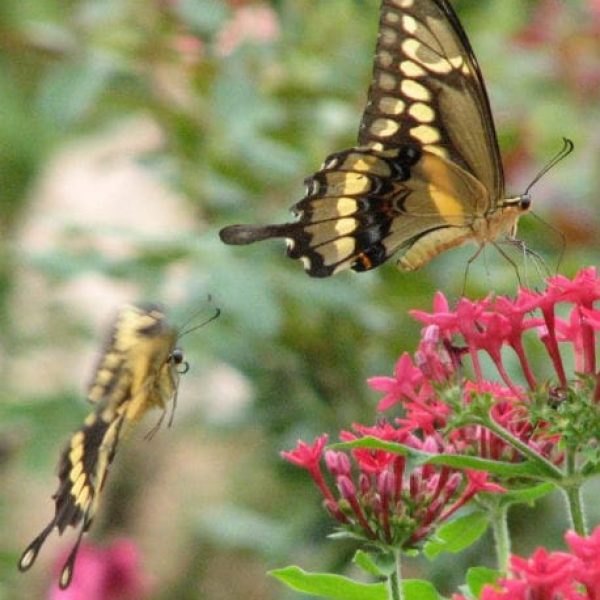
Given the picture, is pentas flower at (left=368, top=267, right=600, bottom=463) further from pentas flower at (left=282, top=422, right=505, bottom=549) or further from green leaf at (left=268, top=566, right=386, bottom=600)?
green leaf at (left=268, top=566, right=386, bottom=600)

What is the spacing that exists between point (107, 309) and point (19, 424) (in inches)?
72.8

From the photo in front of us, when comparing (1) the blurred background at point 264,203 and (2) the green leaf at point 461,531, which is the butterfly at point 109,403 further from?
(1) the blurred background at point 264,203

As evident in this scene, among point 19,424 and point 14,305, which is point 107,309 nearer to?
point 14,305

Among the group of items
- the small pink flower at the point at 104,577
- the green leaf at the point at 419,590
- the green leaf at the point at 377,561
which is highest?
the green leaf at the point at 377,561

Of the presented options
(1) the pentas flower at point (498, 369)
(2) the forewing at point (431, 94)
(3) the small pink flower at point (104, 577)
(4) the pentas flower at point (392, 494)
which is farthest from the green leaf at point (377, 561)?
(3) the small pink flower at point (104, 577)

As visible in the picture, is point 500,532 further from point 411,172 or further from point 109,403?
point 411,172

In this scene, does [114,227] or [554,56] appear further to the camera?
[554,56]

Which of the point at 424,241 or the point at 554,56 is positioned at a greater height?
the point at 424,241

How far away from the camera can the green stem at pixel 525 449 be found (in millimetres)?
1318

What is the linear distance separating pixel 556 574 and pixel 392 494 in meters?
0.27

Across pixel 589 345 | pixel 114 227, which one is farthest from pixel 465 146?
pixel 114 227

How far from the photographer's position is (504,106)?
327 cm

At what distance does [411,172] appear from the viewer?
1.93 m

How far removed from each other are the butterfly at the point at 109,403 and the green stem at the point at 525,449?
0.48 meters
